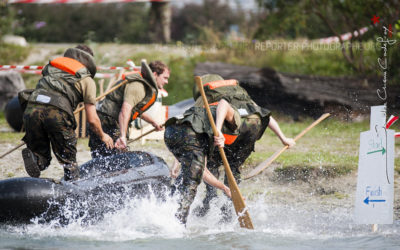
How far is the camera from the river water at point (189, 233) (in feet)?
17.2

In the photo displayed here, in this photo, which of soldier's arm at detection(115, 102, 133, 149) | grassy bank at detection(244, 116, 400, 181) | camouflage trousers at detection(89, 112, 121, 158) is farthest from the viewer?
grassy bank at detection(244, 116, 400, 181)

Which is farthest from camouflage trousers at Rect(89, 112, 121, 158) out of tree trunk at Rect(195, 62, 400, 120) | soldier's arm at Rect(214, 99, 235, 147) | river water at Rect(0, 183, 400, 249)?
tree trunk at Rect(195, 62, 400, 120)

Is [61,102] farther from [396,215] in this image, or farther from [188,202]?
[396,215]

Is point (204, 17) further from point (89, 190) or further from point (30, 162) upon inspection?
point (89, 190)

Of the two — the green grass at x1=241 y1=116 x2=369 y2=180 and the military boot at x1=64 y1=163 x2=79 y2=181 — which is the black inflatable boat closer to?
the military boot at x1=64 y1=163 x2=79 y2=181

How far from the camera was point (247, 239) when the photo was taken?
549 cm

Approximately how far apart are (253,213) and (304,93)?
645 cm

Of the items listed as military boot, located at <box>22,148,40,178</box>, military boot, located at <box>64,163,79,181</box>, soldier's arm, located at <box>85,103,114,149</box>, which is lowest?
military boot, located at <box>64,163,79,181</box>

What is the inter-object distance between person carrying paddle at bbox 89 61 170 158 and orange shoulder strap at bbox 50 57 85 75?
76 centimetres

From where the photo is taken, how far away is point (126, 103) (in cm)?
650

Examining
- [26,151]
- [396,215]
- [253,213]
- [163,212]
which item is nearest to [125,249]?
[163,212]

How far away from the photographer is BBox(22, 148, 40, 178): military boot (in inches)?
229

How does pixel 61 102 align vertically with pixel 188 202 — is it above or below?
above

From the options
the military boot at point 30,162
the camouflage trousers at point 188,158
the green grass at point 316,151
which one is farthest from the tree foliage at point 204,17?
the camouflage trousers at point 188,158
